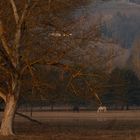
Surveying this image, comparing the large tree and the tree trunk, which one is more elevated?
the large tree

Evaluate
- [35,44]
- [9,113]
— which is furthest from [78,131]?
[35,44]

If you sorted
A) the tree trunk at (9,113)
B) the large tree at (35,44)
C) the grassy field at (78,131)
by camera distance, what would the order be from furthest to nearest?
the tree trunk at (9,113) → the large tree at (35,44) → the grassy field at (78,131)

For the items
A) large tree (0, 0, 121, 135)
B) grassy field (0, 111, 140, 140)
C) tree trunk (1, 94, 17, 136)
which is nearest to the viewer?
grassy field (0, 111, 140, 140)

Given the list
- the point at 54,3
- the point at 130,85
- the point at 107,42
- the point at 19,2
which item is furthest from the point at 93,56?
the point at 130,85

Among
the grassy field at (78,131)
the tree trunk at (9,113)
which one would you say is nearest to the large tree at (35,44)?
the tree trunk at (9,113)

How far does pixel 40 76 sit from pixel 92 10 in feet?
15.6

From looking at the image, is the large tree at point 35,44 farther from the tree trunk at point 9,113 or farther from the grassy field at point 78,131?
the grassy field at point 78,131

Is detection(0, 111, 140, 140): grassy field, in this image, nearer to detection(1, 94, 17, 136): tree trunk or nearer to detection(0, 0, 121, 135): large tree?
detection(1, 94, 17, 136): tree trunk

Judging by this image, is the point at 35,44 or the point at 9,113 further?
the point at 9,113

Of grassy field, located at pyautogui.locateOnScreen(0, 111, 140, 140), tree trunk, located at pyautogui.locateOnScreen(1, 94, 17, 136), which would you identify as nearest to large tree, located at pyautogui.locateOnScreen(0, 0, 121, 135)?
tree trunk, located at pyautogui.locateOnScreen(1, 94, 17, 136)

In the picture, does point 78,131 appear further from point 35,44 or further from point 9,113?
point 35,44

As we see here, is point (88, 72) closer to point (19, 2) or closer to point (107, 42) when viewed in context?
point (107, 42)

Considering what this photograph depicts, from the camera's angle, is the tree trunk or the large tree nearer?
the large tree

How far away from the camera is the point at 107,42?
34.9 m
